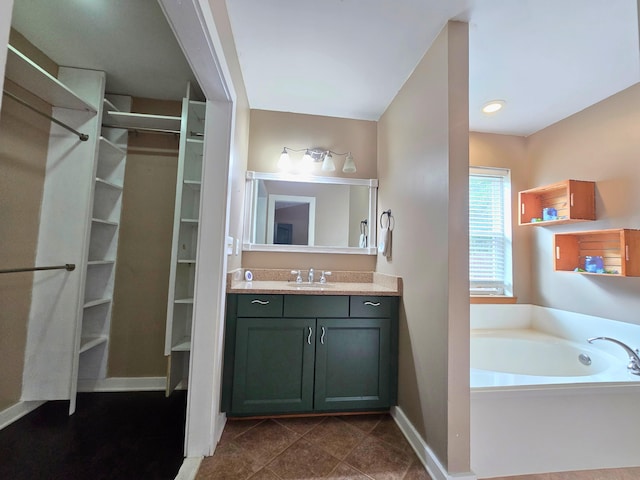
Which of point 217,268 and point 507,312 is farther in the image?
point 507,312

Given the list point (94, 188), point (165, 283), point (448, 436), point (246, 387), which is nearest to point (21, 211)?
point (94, 188)

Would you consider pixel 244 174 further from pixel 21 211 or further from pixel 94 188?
pixel 21 211

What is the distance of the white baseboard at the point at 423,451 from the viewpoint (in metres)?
1.43

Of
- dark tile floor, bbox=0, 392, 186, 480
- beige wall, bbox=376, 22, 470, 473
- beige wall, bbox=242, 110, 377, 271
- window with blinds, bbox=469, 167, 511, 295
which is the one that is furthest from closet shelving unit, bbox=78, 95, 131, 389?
window with blinds, bbox=469, 167, 511, 295

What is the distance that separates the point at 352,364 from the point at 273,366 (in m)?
0.53

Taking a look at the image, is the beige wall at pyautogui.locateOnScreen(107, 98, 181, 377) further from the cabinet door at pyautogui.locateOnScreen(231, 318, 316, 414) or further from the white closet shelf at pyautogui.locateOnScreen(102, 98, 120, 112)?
the cabinet door at pyautogui.locateOnScreen(231, 318, 316, 414)

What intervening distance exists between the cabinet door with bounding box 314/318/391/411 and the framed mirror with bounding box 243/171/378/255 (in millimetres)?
775

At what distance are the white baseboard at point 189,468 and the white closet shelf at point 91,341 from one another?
1146mm

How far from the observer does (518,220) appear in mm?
2713

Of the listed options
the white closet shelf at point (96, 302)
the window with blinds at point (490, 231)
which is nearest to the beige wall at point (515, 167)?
the window with blinds at point (490, 231)

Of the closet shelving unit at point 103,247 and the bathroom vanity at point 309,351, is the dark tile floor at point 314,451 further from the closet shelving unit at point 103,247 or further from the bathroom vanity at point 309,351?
the closet shelving unit at point 103,247

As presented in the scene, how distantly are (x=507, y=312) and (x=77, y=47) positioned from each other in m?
3.81

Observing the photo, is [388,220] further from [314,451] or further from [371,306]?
[314,451]

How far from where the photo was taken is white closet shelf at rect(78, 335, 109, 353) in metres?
2.11
